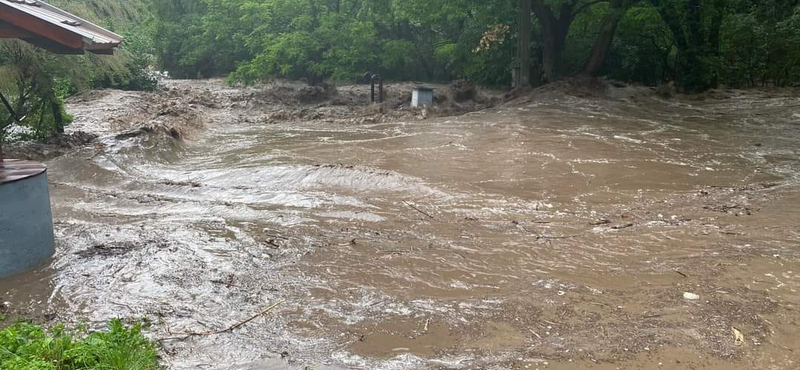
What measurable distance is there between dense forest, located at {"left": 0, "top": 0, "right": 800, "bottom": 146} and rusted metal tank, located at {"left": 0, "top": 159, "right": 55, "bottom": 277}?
461 inches

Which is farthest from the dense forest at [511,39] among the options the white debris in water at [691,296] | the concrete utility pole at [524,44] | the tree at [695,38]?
the white debris in water at [691,296]

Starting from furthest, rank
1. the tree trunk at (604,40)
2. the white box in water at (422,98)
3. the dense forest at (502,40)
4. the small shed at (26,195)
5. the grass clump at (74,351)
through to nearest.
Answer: the dense forest at (502,40)
the tree trunk at (604,40)
the white box in water at (422,98)
the small shed at (26,195)
the grass clump at (74,351)

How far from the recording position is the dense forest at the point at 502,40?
20.4 meters

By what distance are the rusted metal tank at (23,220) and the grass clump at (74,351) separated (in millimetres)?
1964

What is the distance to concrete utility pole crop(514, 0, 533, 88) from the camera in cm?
1985

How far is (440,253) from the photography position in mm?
6449

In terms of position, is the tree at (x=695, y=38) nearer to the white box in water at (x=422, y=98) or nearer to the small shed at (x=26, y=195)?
the white box in water at (x=422, y=98)

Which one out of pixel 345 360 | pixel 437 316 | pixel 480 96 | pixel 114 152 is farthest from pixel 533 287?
pixel 480 96

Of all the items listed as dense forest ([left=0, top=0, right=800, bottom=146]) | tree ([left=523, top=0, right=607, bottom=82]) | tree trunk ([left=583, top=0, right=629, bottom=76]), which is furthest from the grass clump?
tree ([left=523, top=0, right=607, bottom=82])

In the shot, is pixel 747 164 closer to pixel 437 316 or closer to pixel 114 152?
pixel 437 316

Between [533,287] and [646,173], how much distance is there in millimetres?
5520

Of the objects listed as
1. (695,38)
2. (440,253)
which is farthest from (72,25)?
(695,38)

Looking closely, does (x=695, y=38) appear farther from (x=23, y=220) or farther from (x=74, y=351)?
(x=74, y=351)

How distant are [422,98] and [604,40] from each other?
7010mm
